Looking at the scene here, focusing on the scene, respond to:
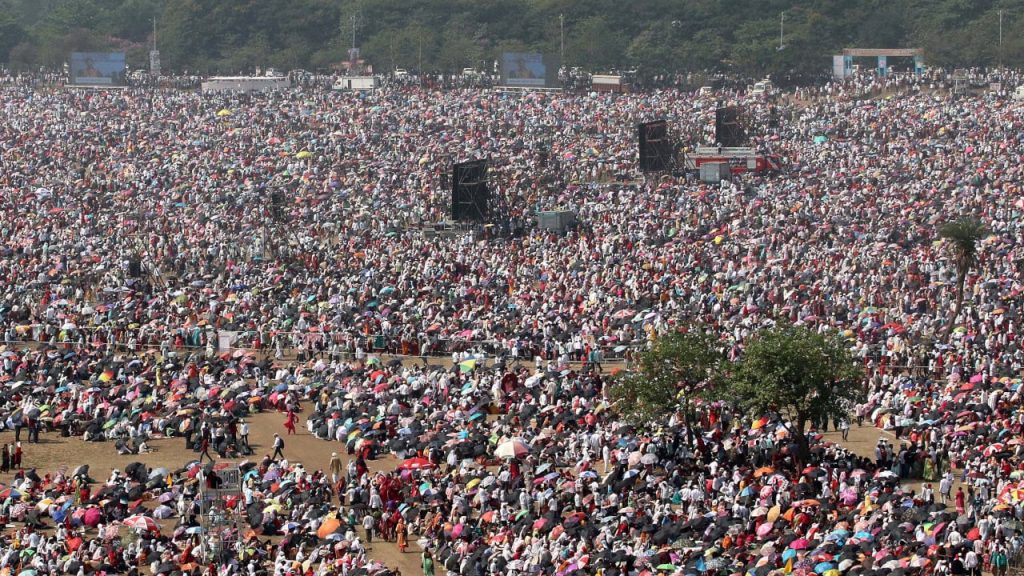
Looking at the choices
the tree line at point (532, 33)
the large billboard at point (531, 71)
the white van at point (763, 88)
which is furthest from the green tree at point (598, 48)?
the white van at point (763, 88)

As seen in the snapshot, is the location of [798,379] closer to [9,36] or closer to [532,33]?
[532,33]

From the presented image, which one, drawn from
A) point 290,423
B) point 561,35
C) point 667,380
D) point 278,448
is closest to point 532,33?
point 561,35

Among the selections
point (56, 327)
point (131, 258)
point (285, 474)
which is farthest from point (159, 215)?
point (285, 474)

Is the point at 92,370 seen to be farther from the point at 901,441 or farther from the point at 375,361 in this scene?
the point at 901,441

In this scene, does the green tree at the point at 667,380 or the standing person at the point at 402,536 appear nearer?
the standing person at the point at 402,536

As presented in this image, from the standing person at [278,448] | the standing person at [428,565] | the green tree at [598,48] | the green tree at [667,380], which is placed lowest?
the standing person at [428,565]

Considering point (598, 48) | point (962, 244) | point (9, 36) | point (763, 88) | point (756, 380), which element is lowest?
point (756, 380)

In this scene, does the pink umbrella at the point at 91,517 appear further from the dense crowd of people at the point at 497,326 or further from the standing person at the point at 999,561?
the standing person at the point at 999,561
